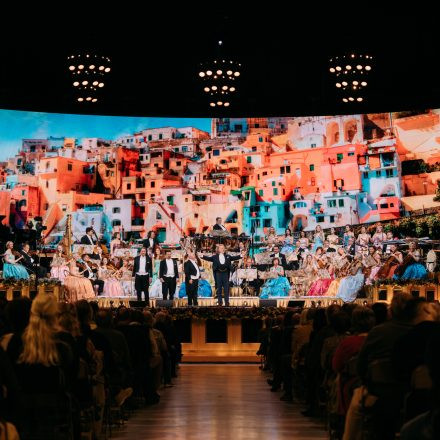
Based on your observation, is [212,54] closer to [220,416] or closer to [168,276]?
[168,276]

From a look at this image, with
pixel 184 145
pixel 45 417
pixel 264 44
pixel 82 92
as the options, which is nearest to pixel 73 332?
pixel 45 417

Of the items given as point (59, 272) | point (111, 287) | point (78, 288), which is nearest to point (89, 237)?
point (59, 272)

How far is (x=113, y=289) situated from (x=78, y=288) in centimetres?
130

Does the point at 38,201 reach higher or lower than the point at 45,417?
higher

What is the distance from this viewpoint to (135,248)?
23.8 m

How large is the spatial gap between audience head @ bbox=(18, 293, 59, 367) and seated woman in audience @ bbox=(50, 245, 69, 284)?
18252mm

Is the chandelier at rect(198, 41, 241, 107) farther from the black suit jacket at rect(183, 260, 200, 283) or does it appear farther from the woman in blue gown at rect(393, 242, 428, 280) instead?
the woman in blue gown at rect(393, 242, 428, 280)

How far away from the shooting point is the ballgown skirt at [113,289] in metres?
22.1

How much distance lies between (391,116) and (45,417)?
2081cm

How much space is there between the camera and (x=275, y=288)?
70.6ft

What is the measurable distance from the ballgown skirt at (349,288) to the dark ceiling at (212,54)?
5.44 m

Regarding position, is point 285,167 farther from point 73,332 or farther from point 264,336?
point 73,332

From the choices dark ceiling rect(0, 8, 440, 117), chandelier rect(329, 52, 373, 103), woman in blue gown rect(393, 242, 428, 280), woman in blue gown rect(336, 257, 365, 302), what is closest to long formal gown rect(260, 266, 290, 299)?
woman in blue gown rect(336, 257, 365, 302)

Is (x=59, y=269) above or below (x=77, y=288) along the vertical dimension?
above
